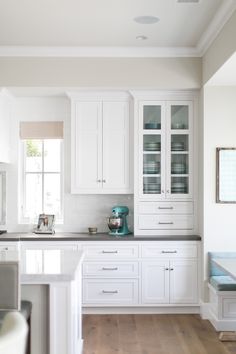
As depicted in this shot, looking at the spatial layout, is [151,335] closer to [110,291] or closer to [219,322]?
[219,322]

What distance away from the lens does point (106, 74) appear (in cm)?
519

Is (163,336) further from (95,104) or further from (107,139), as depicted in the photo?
(95,104)

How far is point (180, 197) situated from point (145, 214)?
16.7 inches

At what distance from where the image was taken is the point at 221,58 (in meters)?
4.27

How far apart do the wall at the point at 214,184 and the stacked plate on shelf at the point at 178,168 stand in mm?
343

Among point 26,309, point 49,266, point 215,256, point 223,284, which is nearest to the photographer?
point 26,309

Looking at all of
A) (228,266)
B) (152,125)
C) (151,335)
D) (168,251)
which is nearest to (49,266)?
(228,266)

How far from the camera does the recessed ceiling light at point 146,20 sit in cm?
418

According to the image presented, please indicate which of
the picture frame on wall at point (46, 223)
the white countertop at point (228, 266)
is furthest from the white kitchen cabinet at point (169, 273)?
the picture frame on wall at point (46, 223)

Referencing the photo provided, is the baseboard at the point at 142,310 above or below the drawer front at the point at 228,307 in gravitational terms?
below

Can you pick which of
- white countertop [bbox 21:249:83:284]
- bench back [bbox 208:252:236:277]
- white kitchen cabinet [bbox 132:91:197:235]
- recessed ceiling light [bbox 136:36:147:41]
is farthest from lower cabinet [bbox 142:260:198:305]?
recessed ceiling light [bbox 136:36:147:41]

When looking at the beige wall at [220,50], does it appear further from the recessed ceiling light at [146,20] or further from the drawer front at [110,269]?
the drawer front at [110,269]

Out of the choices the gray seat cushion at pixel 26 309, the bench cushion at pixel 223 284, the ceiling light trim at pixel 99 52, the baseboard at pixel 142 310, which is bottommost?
the baseboard at pixel 142 310

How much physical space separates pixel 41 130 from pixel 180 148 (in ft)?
5.38
